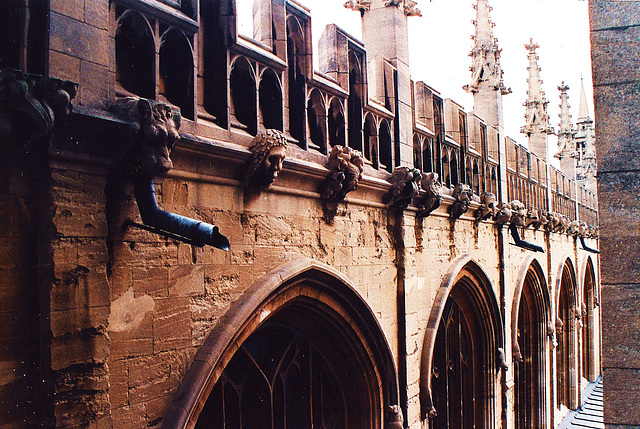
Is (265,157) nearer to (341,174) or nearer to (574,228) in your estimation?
(341,174)

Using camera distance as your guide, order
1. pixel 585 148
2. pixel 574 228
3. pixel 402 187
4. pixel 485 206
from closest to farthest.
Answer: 1. pixel 402 187
2. pixel 485 206
3. pixel 574 228
4. pixel 585 148

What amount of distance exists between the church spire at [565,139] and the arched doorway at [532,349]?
8982 mm

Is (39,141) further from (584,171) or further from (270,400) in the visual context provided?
(584,171)

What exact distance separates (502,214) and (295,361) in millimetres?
5788

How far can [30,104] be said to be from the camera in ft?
8.70

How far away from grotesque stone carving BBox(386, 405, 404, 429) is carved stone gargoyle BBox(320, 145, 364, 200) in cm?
234

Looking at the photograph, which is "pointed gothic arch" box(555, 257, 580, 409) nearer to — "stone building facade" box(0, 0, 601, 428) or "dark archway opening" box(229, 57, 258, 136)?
"stone building facade" box(0, 0, 601, 428)

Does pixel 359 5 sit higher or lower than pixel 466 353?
higher

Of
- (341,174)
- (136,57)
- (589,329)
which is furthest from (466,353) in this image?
(589,329)

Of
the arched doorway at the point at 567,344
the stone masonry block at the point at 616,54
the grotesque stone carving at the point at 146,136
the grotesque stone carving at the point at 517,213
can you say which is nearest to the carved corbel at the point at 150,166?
the grotesque stone carving at the point at 146,136

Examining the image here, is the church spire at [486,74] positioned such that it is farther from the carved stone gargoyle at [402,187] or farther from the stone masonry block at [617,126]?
the stone masonry block at [617,126]

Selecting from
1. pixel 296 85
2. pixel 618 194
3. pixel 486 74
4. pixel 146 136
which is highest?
pixel 486 74

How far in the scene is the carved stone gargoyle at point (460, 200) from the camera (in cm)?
808

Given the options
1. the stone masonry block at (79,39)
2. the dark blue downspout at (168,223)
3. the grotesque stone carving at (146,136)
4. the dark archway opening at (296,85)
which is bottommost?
the dark blue downspout at (168,223)
